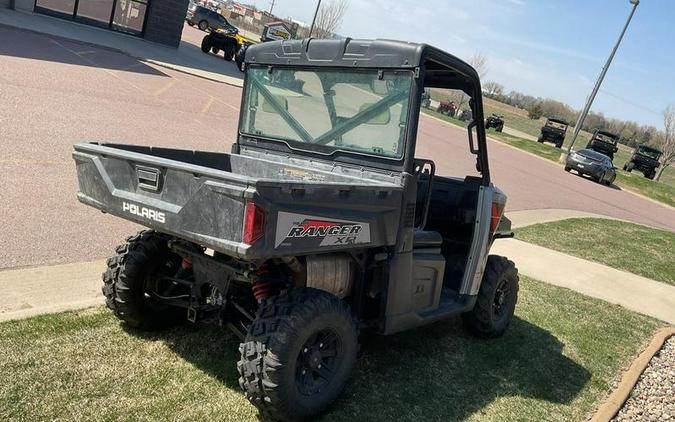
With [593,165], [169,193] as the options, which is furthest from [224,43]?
[169,193]

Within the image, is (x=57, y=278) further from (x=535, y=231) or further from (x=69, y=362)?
(x=535, y=231)

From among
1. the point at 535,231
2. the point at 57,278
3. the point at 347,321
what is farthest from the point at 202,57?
the point at 347,321

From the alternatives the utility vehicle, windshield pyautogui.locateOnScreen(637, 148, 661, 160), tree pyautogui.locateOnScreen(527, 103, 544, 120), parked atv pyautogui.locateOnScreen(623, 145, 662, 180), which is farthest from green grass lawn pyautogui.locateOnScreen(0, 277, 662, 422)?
tree pyautogui.locateOnScreen(527, 103, 544, 120)

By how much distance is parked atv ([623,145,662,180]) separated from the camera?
115ft

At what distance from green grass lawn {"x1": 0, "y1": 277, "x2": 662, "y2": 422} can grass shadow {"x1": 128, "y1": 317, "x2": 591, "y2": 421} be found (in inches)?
0.4

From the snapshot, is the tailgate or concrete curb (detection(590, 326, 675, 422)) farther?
concrete curb (detection(590, 326, 675, 422))

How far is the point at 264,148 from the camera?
175 inches

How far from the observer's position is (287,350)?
3102 millimetres

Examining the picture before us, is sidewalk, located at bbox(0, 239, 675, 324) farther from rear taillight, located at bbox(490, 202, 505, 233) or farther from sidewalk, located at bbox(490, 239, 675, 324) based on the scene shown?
rear taillight, located at bbox(490, 202, 505, 233)

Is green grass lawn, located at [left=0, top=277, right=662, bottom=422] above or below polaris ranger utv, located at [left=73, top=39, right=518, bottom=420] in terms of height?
below

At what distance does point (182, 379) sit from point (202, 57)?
25.3 meters

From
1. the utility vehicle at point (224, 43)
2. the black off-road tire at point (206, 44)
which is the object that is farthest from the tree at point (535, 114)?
Answer: the black off-road tire at point (206, 44)

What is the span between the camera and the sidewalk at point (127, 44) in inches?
774

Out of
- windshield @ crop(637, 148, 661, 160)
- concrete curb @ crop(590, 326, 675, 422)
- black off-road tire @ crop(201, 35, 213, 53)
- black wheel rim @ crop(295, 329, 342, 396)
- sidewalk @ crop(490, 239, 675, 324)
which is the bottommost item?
sidewalk @ crop(490, 239, 675, 324)
